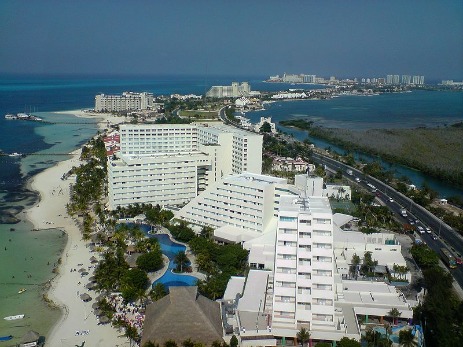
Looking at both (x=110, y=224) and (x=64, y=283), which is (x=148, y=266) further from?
(x=110, y=224)

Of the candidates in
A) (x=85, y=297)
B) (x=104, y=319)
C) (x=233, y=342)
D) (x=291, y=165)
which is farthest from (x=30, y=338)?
(x=291, y=165)

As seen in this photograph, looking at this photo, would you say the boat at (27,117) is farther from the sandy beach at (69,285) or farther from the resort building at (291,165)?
the resort building at (291,165)

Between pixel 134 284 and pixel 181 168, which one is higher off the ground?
pixel 181 168

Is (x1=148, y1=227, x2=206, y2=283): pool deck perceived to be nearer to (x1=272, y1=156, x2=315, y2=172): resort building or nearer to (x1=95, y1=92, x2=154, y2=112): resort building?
(x1=272, y1=156, x2=315, y2=172): resort building

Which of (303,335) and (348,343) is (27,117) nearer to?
(303,335)

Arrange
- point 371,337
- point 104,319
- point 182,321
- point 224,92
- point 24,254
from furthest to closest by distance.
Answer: point 224,92 < point 24,254 < point 104,319 < point 182,321 < point 371,337

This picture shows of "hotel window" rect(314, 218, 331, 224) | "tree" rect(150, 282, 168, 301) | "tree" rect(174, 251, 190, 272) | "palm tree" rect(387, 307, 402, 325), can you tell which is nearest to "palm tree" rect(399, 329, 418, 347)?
"palm tree" rect(387, 307, 402, 325)

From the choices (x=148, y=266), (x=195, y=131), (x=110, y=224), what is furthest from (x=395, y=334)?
(x=195, y=131)
